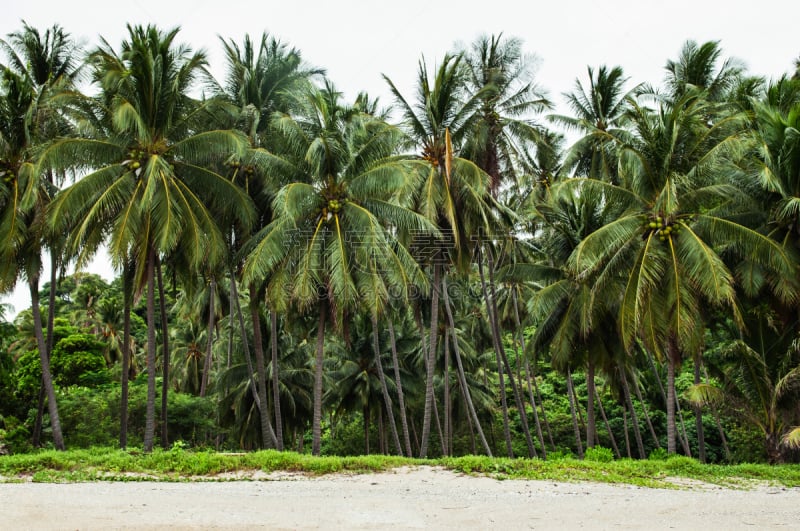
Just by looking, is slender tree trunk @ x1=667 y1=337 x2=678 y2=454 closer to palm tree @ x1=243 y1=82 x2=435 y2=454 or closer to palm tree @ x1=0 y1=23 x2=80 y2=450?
palm tree @ x1=243 y1=82 x2=435 y2=454

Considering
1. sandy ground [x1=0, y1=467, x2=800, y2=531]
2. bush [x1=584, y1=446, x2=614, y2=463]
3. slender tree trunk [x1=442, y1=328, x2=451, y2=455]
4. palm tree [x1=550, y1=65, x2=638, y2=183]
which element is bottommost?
bush [x1=584, y1=446, x2=614, y2=463]

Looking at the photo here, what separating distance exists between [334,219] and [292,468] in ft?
21.9

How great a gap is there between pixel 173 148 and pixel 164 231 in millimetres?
2815

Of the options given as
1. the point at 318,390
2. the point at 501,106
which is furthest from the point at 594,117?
the point at 318,390

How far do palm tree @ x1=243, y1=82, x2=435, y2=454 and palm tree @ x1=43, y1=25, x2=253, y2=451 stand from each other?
1568mm

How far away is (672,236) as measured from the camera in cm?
1636

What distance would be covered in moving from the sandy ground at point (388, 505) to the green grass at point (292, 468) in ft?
2.65

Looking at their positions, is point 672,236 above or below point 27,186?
below

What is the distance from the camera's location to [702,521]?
9.02 metres

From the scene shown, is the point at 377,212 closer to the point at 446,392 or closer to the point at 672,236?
the point at 672,236

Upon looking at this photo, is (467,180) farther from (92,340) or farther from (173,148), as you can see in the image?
(92,340)

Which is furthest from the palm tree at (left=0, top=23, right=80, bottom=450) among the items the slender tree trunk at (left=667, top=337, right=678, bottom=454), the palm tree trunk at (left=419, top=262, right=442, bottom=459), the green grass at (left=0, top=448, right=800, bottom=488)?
the slender tree trunk at (left=667, top=337, right=678, bottom=454)

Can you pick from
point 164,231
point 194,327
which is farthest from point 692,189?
point 194,327

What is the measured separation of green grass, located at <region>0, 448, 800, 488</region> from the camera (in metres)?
12.7
